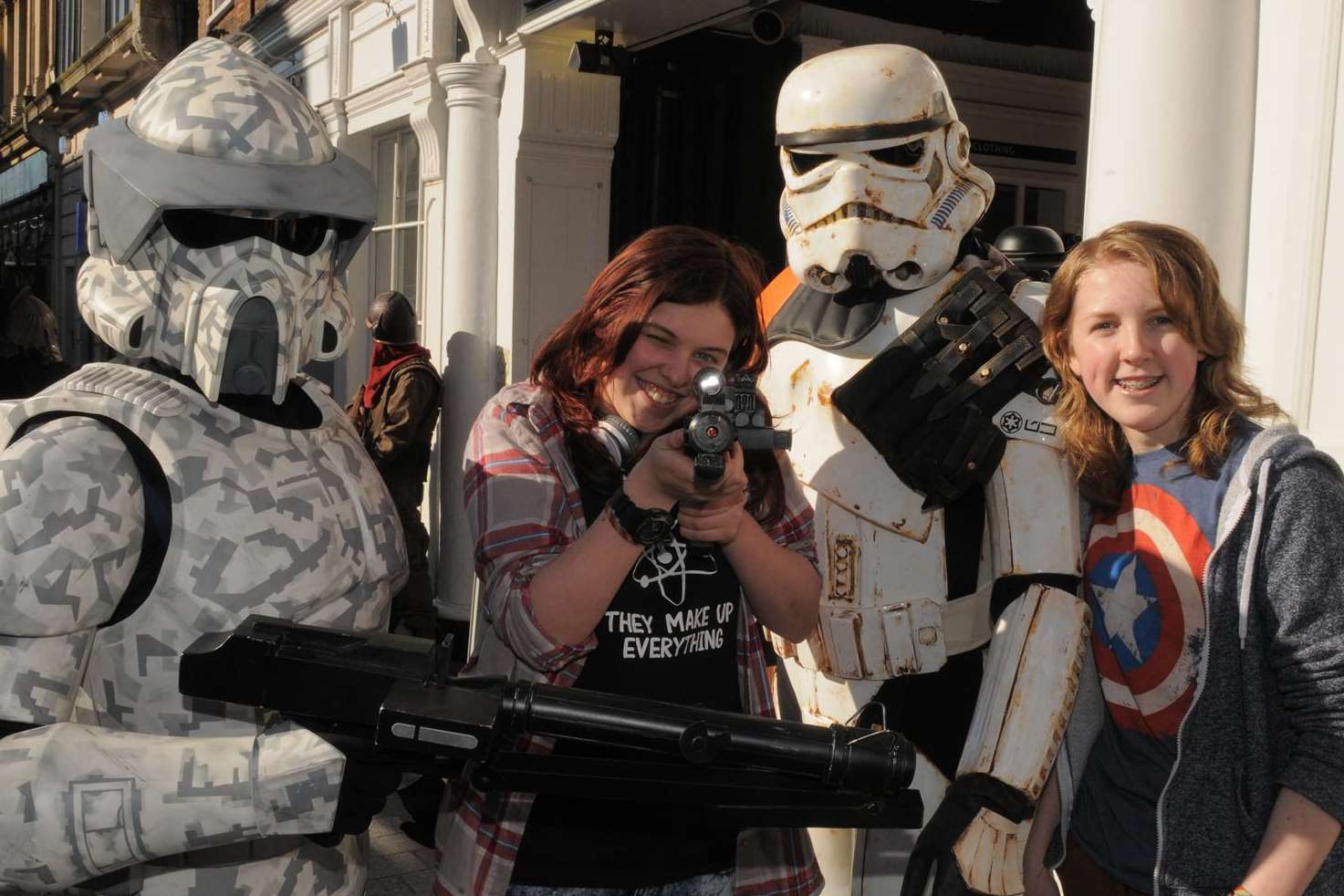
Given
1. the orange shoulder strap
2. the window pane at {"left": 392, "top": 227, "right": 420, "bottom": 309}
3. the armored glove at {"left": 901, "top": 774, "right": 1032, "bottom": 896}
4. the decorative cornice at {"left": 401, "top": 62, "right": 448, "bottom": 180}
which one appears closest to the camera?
the armored glove at {"left": 901, "top": 774, "right": 1032, "bottom": 896}

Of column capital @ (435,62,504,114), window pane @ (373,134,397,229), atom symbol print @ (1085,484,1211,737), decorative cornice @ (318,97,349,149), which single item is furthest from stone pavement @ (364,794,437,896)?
decorative cornice @ (318,97,349,149)

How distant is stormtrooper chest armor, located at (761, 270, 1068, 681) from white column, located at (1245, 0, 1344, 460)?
1.89 feet

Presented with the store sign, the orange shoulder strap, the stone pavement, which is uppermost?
the store sign

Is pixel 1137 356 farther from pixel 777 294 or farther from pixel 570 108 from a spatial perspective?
pixel 570 108

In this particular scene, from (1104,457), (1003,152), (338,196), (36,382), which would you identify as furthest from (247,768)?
(1003,152)

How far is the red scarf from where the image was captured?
5559 mm

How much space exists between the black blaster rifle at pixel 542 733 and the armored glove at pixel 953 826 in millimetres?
418

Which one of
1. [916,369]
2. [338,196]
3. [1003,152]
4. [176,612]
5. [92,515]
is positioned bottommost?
[176,612]

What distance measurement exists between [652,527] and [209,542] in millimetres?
549

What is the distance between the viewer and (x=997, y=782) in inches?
72.2

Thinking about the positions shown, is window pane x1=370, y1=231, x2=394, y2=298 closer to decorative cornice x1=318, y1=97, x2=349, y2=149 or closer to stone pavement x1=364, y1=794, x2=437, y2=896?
decorative cornice x1=318, y1=97, x2=349, y2=149

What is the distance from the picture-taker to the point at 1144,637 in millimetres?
1662

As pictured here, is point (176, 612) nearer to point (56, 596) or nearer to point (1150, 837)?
point (56, 596)

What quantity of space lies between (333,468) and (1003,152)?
20.0 ft
